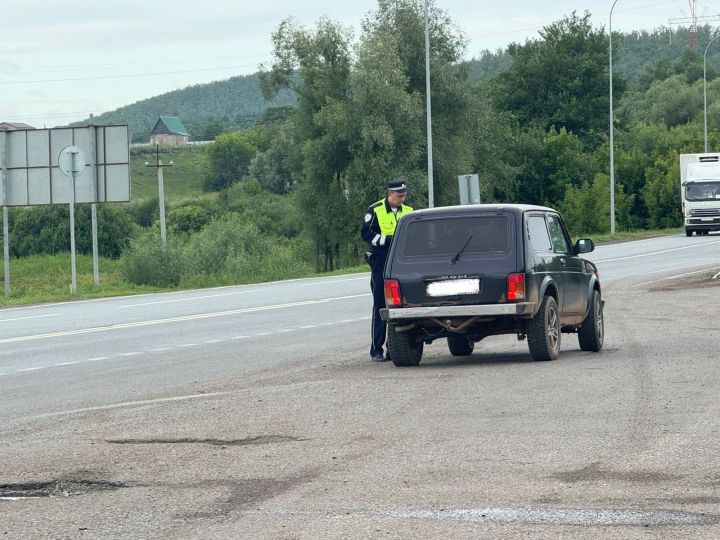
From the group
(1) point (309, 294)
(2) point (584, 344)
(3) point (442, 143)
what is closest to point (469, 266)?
(2) point (584, 344)

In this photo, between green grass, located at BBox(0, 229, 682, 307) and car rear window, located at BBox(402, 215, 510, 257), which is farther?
green grass, located at BBox(0, 229, 682, 307)

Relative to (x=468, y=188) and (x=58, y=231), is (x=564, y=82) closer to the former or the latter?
(x=58, y=231)

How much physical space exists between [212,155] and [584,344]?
15638 centimetres

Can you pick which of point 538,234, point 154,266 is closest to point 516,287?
point 538,234

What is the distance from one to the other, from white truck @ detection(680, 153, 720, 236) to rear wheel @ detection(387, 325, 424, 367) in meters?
46.3

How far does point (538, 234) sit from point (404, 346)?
188cm

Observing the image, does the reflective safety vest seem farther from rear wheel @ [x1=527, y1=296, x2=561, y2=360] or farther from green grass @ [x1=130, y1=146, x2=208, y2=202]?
green grass @ [x1=130, y1=146, x2=208, y2=202]

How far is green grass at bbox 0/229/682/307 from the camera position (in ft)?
114

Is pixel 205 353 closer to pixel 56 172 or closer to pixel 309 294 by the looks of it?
pixel 309 294

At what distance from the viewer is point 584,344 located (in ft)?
50.1

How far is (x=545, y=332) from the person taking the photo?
1383 centimetres

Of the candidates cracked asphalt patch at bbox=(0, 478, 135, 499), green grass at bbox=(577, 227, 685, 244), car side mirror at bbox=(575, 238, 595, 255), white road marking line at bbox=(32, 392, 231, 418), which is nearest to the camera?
cracked asphalt patch at bbox=(0, 478, 135, 499)

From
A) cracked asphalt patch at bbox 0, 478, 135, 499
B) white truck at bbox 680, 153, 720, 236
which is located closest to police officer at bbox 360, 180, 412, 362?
cracked asphalt patch at bbox 0, 478, 135, 499

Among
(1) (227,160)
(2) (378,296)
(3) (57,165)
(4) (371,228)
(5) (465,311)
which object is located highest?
(1) (227,160)
